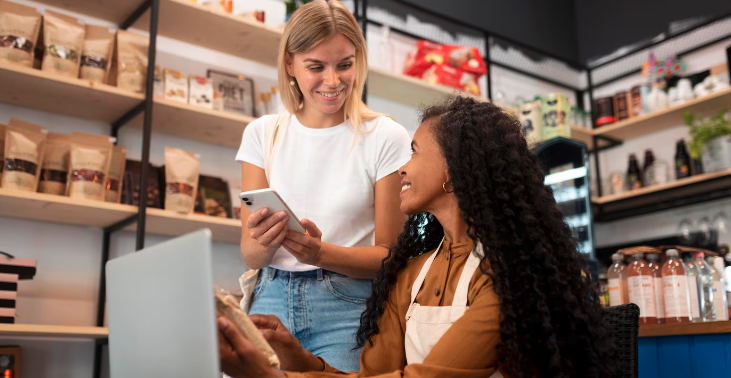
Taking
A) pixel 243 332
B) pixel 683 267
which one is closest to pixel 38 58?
pixel 243 332

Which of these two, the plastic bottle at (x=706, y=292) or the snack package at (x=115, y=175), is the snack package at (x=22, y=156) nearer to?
the snack package at (x=115, y=175)

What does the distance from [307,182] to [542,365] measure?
0.76 metres

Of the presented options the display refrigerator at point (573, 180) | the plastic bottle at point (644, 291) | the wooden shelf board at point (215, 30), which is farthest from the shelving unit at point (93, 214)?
the display refrigerator at point (573, 180)

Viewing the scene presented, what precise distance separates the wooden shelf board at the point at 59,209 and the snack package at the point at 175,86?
59 cm

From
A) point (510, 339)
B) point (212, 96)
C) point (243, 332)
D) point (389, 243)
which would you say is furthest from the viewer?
point (212, 96)

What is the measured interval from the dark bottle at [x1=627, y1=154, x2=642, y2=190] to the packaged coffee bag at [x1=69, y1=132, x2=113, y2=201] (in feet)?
11.4

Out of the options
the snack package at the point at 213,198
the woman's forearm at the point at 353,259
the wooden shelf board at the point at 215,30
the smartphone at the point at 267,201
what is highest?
the wooden shelf board at the point at 215,30

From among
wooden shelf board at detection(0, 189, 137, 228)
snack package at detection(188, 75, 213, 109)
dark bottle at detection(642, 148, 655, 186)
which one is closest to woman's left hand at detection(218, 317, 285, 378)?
wooden shelf board at detection(0, 189, 137, 228)

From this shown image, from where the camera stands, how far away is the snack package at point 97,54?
9.23 ft

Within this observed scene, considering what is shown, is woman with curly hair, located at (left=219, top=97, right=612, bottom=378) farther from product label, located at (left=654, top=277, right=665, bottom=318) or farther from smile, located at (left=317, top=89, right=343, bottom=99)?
product label, located at (left=654, top=277, right=665, bottom=318)

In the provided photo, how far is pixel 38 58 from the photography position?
9.09ft

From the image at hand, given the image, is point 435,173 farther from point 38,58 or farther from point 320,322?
point 38,58

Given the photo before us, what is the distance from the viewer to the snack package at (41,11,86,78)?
2.71m

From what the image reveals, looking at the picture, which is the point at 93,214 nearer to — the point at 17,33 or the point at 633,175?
the point at 17,33
